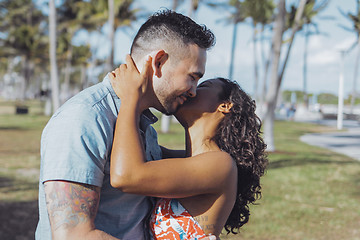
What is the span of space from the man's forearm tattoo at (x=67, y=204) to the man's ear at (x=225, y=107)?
1.02 meters

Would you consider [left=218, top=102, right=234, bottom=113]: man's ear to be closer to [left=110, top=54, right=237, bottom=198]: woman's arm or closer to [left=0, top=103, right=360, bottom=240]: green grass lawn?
[left=110, top=54, right=237, bottom=198]: woman's arm

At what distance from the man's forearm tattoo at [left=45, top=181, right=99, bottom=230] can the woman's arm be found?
0.17 m

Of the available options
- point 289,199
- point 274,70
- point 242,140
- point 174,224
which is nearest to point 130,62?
point 242,140

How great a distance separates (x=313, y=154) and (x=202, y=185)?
13.0 m

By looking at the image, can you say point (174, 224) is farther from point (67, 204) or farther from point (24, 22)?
point (24, 22)

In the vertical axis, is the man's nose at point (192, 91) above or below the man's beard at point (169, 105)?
above

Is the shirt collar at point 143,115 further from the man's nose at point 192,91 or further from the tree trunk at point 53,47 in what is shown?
the tree trunk at point 53,47

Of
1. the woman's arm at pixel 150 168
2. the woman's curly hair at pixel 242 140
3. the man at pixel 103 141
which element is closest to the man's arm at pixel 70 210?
the man at pixel 103 141

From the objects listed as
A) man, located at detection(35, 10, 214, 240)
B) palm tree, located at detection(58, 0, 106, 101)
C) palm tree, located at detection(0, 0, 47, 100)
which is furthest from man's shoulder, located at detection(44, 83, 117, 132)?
palm tree, located at detection(0, 0, 47, 100)

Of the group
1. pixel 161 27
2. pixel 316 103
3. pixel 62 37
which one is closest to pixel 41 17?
pixel 62 37

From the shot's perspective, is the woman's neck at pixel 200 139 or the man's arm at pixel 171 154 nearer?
the woman's neck at pixel 200 139

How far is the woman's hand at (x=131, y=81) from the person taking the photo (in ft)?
6.35

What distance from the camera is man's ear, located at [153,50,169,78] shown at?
6.59ft

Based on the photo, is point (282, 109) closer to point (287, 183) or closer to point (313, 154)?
point (313, 154)
